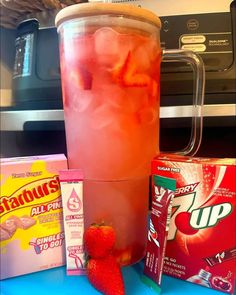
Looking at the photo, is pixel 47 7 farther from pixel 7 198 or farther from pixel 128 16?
pixel 7 198

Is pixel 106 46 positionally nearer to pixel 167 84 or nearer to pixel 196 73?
pixel 196 73

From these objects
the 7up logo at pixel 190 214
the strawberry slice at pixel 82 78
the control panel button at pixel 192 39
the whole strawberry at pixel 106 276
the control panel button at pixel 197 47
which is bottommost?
the whole strawberry at pixel 106 276

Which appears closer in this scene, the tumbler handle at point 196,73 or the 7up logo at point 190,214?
the 7up logo at point 190,214

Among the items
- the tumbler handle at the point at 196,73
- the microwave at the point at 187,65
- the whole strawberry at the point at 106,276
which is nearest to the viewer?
the whole strawberry at the point at 106,276

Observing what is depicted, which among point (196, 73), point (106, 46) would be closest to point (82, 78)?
point (106, 46)

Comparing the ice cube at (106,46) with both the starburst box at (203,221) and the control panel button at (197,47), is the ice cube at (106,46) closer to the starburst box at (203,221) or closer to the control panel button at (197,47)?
the starburst box at (203,221)

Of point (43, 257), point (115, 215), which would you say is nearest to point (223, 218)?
point (115, 215)

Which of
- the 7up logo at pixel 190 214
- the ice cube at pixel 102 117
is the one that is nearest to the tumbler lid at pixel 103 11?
the ice cube at pixel 102 117

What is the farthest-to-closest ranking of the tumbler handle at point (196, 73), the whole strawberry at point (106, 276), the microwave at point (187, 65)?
the microwave at point (187, 65)
the tumbler handle at point (196, 73)
the whole strawberry at point (106, 276)

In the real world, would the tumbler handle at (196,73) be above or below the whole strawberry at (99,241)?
above

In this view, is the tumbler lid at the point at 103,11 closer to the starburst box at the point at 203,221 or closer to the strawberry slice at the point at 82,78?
the strawberry slice at the point at 82,78
